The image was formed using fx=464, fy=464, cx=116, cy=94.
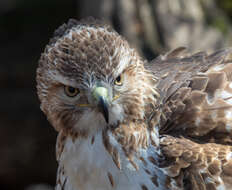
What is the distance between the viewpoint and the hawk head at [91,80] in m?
3.40

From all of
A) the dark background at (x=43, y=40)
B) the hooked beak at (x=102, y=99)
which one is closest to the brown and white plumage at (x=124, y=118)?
the hooked beak at (x=102, y=99)

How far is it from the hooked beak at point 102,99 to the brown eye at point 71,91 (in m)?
0.19

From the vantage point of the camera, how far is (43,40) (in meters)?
9.99

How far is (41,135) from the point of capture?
9.05 m

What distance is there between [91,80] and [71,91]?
22 centimetres

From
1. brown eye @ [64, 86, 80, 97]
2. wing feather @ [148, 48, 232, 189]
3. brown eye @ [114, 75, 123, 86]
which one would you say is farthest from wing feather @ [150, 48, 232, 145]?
brown eye @ [64, 86, 80, 97]

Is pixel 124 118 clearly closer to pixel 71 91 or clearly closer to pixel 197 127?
pixel 71 91

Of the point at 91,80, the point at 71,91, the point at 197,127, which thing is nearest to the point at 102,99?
the point at 91,80

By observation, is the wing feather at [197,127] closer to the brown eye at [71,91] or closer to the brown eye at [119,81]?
the brown eye at [119,81]

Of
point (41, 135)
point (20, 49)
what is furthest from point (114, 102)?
point (20, 49)

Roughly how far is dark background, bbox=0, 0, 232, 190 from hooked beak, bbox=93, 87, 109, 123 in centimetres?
418

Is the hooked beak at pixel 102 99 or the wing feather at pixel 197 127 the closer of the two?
the hooked beak at pixel 102 99

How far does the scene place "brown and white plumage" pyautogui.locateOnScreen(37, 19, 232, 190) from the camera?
3.46m

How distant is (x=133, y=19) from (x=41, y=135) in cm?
302
